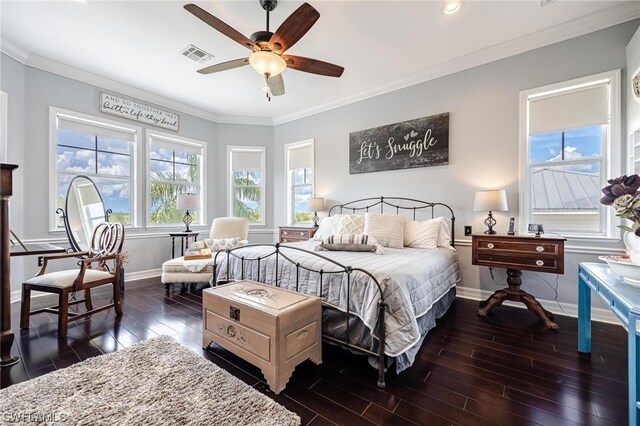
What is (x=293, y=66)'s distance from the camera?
2.60 metres

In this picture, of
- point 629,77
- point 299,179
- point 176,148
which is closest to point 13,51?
point 176,148

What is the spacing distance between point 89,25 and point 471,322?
5.12 m

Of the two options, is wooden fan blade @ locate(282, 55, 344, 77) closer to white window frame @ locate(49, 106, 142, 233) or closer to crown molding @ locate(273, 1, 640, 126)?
crown molding @ locate(273, 1, 640, 126)

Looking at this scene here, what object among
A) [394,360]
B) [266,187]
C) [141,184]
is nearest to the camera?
[394,360]

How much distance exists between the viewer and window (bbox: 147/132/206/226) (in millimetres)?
4703

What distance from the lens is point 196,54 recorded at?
338 cm

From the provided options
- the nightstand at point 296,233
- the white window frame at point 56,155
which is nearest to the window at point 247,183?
the nightstand at point 296,233

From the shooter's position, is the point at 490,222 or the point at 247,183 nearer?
the point at 490,222

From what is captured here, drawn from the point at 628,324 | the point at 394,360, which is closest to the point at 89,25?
the point at 394,360

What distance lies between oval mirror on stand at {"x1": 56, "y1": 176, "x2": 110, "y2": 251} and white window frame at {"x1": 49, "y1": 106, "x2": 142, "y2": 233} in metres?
0.12

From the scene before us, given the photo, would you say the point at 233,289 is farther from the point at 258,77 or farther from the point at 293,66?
the point at 258,77

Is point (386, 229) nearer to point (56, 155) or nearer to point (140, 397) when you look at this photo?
point (140, 397)

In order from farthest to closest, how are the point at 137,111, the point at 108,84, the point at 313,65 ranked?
1. the point at 137,111
2. the point at 108,84
3. the point at 313,65

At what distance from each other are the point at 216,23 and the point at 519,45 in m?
3.36
